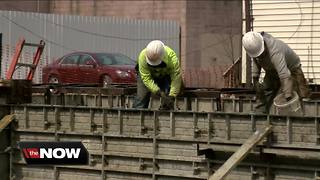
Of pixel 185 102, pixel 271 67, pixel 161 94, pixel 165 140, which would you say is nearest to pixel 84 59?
pixel 185 102

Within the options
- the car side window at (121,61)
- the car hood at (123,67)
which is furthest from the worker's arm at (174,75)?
the car side window at (121,61)

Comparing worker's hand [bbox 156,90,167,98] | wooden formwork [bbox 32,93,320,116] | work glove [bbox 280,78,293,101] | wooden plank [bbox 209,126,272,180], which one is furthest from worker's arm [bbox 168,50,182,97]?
wooden plank [bbox 209,126,272,180]

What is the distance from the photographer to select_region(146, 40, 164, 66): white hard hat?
8641mm

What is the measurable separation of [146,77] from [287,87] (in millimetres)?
2032

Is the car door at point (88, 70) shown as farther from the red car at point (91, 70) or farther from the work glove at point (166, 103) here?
the work glove at point (166, 103)

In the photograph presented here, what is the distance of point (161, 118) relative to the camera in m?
7.70

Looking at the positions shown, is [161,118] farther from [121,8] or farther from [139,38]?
[121,8]

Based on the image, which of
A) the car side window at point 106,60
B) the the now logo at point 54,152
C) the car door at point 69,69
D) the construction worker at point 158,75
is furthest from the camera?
the car door at point 69,69

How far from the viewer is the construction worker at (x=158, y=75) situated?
8.64m

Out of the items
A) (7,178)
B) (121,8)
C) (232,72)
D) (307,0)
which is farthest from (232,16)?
(7,178)

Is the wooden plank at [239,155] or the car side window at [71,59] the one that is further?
the car side window at [71,59]

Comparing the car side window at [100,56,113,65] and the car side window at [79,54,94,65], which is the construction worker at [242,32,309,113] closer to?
the car side window at [100,56,113,65]

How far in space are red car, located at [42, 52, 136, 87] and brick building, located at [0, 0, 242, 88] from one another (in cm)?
1121

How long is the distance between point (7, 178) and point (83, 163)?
3.72 ft
